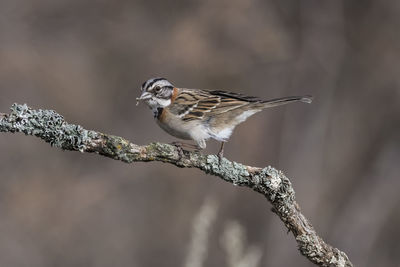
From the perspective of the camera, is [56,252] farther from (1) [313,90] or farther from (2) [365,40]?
(2) [365,40]

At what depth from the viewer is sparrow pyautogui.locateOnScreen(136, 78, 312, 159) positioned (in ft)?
18.2

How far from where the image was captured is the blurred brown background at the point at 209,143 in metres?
9.98

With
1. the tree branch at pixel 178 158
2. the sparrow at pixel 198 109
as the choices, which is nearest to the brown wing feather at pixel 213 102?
the sparrow at pixel 198 109

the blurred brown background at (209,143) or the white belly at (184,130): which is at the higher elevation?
the blurred brown background at (209,143)

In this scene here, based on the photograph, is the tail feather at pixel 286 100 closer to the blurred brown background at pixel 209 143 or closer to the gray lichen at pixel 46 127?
the gray lichen at pixel 46 127

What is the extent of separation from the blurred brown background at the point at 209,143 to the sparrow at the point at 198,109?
167 inches

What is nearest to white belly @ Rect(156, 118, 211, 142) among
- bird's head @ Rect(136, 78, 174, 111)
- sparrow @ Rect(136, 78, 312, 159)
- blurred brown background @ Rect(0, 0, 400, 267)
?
sparrow @ Rect(136, 78, 312, 159)

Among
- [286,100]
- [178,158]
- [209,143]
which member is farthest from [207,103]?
[209,143]

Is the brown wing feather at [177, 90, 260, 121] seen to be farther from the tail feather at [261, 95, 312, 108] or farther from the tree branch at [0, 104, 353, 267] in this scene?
the tree branch at [0, 104, 353, 267]

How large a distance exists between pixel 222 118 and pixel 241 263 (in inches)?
93.9

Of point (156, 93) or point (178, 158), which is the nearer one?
point (178, 158)

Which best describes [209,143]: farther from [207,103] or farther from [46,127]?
[46,127]

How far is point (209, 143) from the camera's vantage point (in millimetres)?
10219

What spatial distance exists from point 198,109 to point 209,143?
445cm
